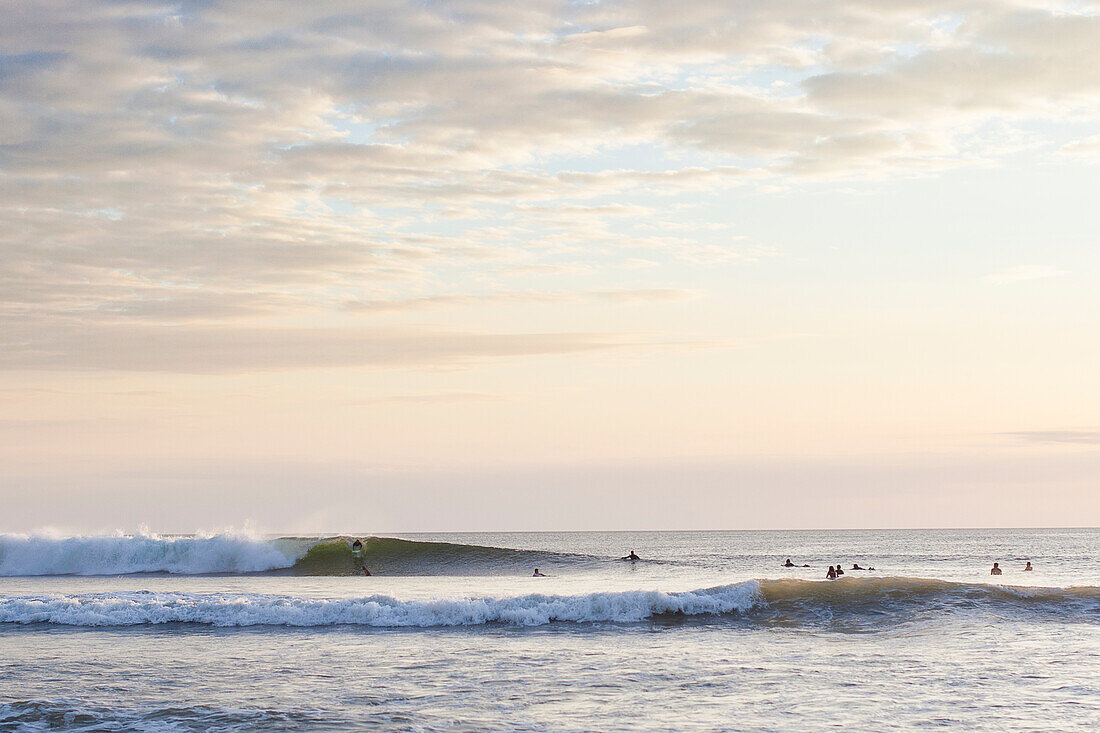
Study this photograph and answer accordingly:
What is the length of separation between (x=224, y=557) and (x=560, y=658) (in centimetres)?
3491

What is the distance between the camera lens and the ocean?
42.7 ft

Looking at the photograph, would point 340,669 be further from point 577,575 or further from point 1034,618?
point 577,575

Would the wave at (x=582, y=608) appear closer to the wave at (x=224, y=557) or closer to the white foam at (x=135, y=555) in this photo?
the wave at (x=224, y=557)

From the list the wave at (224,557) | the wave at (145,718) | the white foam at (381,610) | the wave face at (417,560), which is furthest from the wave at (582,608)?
the wave at (224,557)

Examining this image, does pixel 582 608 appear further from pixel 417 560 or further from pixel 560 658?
pixel 417 560

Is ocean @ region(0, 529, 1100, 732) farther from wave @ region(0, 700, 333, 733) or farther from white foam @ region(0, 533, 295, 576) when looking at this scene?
white foam @ region(0, 533, 295, 576)

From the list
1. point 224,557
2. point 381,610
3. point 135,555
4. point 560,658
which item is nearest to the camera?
point 560,658

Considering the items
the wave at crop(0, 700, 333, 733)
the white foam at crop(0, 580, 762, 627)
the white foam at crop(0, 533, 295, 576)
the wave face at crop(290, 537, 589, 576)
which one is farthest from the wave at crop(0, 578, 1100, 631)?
the white foam at crop(0, 533, 295, 576)

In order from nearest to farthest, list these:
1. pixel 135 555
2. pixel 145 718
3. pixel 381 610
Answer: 1. pixel 145 718
2. pixel 381 610
3. pixel 135 555

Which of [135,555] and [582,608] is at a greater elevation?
[582,608]

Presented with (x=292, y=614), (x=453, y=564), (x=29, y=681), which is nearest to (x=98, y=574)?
(x=453, y=564)

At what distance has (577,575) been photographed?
41.3m

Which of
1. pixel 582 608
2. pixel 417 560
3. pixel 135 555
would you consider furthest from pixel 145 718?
pixel 135 555

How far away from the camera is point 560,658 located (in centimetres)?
1800
